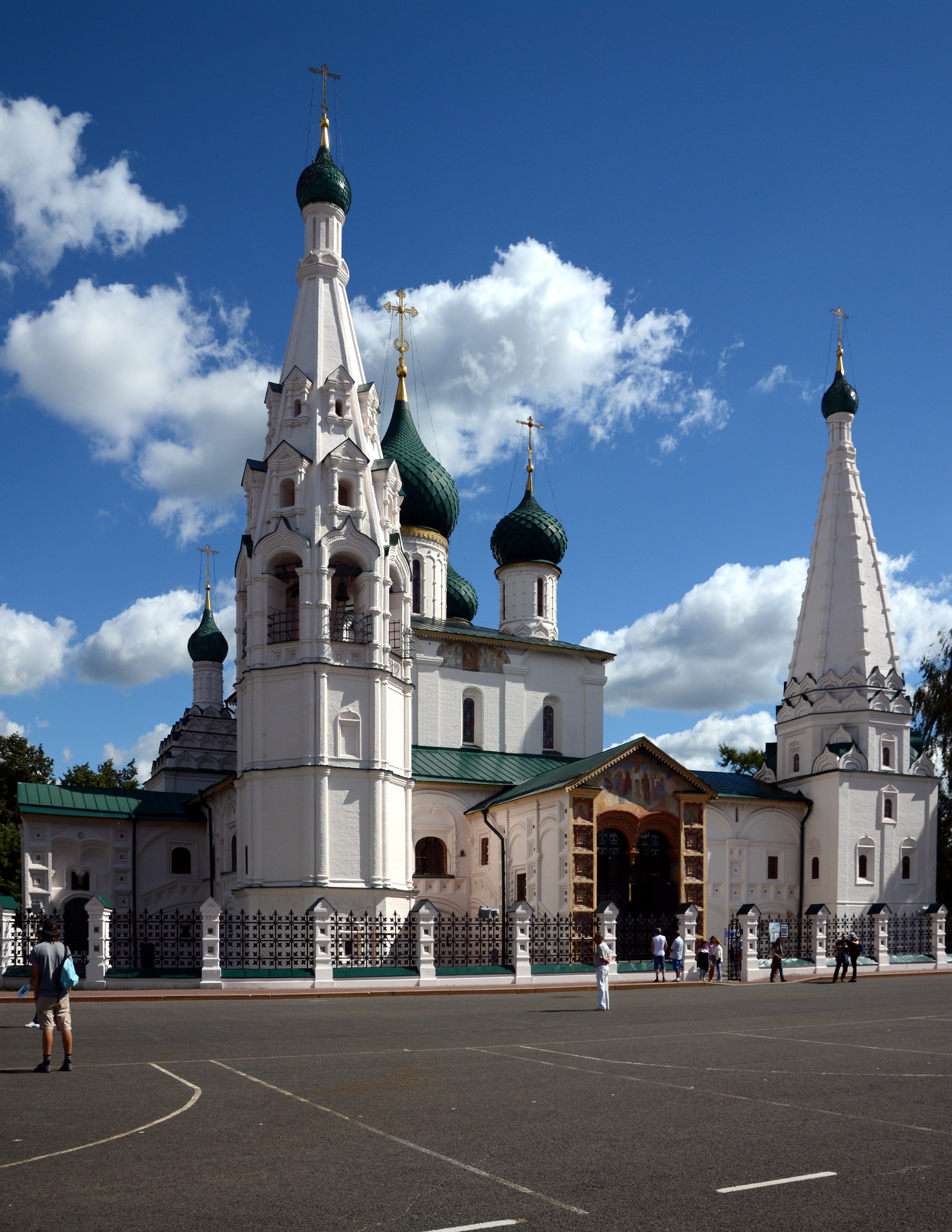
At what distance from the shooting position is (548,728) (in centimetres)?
3772

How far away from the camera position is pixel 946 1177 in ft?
20.4

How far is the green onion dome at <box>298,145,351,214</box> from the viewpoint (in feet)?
105

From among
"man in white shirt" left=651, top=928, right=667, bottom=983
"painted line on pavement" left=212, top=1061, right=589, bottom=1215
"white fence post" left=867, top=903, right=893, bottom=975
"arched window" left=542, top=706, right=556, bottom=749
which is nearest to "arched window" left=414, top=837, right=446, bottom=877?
"arched window" left=542, top=706, right=556, bottom=749

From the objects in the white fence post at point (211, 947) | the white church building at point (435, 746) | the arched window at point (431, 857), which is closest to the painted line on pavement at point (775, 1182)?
the white fence post at point (211, 947)

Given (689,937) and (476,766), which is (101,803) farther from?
(689,937)

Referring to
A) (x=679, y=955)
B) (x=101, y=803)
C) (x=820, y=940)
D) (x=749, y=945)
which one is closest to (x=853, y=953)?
(x=749, y=945)

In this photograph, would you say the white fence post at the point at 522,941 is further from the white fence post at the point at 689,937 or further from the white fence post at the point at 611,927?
the white fence post at the point at 689,937

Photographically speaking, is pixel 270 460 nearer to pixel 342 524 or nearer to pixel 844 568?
pixel 342 524

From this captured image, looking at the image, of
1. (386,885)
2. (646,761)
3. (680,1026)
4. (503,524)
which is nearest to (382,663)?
(386,885)

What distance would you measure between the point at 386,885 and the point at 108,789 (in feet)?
41.6

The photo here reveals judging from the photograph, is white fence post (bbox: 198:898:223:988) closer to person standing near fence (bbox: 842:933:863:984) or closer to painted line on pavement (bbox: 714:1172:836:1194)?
person standing near fence (bbox: 842:933:863:984)

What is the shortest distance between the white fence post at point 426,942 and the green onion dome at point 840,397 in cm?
2371

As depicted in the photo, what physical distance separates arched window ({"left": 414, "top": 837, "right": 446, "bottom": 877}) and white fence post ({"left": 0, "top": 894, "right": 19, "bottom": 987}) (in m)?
12.6

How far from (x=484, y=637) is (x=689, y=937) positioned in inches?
488
